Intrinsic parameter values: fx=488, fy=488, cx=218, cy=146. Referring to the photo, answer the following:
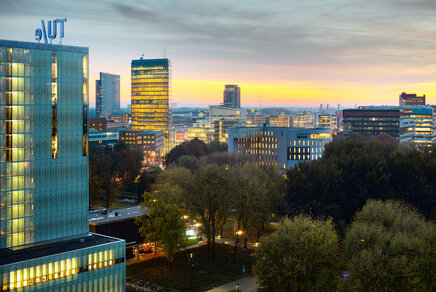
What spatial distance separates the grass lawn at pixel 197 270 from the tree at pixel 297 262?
18629 mm

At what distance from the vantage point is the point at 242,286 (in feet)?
257

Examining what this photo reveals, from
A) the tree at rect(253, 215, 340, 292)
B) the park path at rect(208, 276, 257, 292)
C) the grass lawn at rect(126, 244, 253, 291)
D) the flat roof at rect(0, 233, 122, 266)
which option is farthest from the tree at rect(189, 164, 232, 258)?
the tree at rect(253, 215, 340, 292)

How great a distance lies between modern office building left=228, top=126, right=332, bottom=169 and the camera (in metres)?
184

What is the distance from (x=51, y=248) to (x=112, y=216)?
24124mm

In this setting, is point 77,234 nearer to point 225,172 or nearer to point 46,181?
point 46,181

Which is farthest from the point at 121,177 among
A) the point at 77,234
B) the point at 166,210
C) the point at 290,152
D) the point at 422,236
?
the point at 422,236

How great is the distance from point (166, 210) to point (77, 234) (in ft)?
60.6

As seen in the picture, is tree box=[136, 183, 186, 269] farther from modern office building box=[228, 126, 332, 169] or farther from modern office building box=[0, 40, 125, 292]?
modern office building box=[228, 126, 332, 169]

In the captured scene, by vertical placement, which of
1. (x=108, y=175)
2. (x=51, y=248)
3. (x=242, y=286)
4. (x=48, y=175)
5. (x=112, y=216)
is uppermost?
(x=48, y=175)

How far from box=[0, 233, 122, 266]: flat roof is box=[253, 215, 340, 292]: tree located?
76.5 feet

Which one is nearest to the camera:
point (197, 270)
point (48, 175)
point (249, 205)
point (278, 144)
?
point (48, 175)

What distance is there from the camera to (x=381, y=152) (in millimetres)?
135625

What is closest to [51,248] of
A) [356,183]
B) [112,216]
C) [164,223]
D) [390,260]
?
[164,223]

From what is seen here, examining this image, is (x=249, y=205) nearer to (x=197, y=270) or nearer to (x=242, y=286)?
(x=197, y=270)
